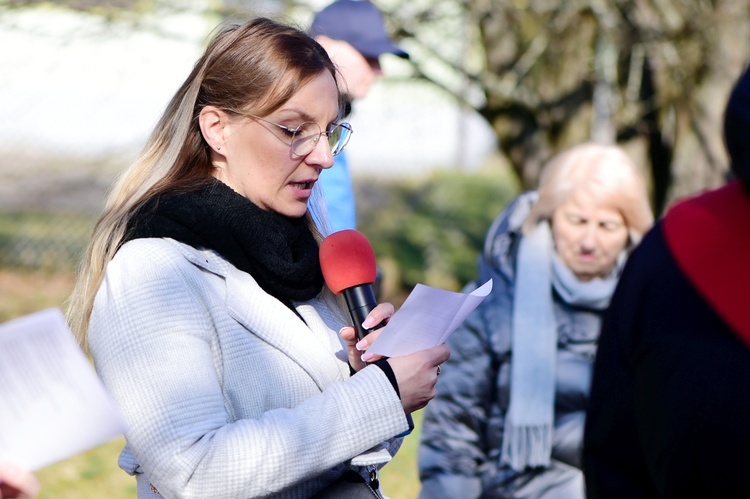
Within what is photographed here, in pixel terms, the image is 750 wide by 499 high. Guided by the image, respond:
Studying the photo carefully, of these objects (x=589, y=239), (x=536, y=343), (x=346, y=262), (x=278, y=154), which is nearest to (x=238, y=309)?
(x=346, y=262)

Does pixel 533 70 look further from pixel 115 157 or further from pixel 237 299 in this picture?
pixel 237 299

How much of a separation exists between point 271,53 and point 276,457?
3.04 ft

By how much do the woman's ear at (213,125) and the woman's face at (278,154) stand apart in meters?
0.01

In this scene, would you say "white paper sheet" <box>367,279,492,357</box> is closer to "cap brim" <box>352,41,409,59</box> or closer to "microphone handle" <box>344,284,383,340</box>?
"microphone handle" <box>344,284,383,340</box>

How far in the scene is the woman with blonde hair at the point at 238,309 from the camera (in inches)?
79.3

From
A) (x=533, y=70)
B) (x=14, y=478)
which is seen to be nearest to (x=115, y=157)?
(x=533, y=70)

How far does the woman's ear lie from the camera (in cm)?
239

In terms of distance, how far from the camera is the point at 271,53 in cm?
235

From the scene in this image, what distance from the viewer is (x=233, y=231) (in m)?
2.26

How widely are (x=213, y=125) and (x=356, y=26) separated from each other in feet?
6.71

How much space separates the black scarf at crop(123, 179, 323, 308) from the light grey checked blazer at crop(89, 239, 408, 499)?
33 mm

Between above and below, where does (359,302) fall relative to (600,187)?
above

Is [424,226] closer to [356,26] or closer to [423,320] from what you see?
[356,26]

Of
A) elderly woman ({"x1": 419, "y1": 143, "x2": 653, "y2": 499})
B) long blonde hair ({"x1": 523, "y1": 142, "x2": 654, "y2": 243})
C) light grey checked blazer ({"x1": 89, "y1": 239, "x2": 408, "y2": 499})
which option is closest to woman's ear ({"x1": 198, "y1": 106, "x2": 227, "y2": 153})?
light grey checked blazer ({"x1": 89, "y1": 239, "x2": 408, "y2": 499})
